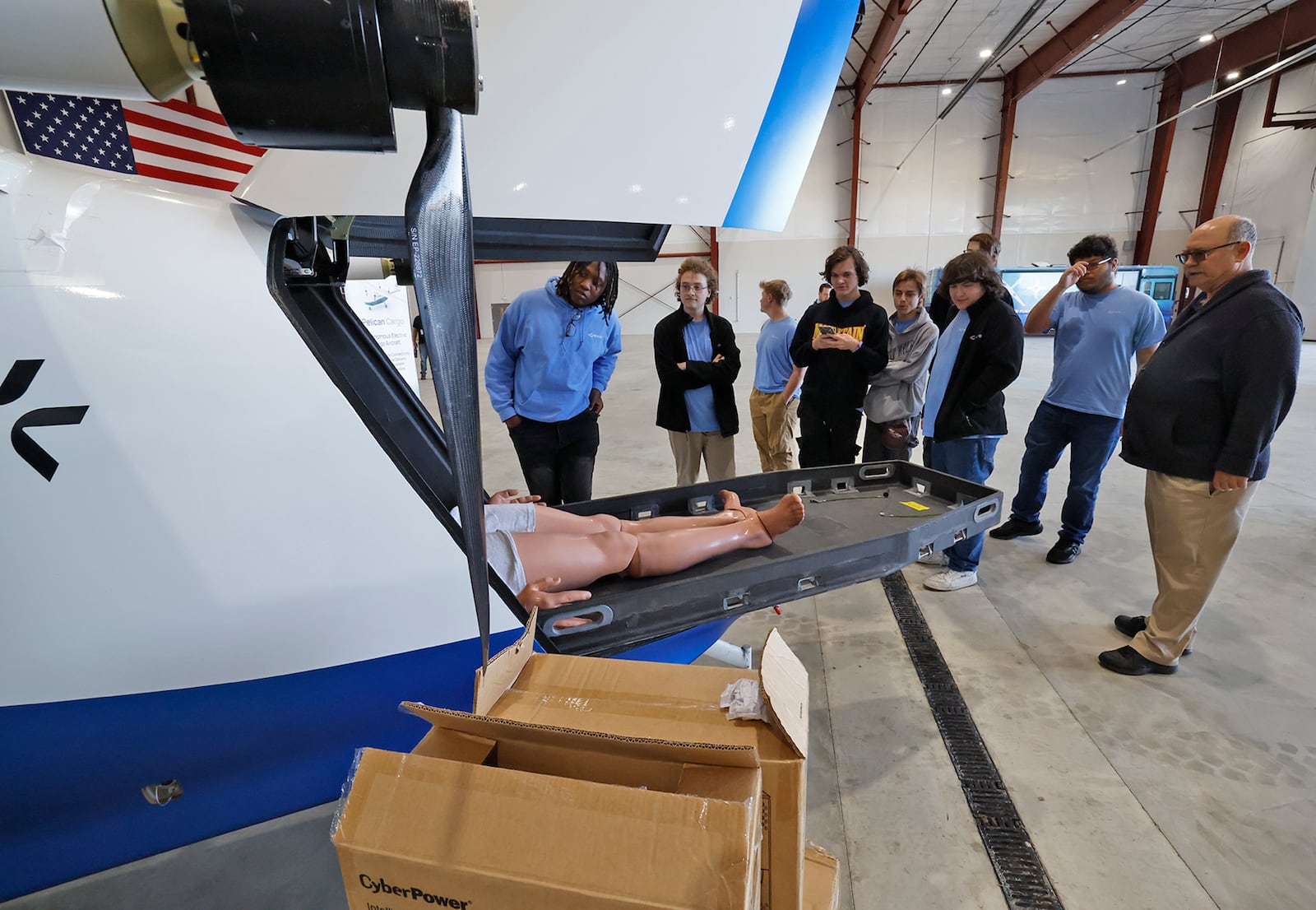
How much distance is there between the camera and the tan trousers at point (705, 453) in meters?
3.48

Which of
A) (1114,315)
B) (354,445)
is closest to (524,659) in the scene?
(354,445)

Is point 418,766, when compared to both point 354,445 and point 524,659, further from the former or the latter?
point 354,445

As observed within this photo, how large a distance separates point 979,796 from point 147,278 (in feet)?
7.37

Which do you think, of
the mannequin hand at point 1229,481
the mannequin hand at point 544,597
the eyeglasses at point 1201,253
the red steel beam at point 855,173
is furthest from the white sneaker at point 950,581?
the red steel beam at point 855,173

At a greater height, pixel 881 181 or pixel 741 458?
pixel 881 181

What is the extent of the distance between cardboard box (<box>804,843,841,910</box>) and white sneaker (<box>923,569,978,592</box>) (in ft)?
6.94

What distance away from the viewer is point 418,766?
68 cm

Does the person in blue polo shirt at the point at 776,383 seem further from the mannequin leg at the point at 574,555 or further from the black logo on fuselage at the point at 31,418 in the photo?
the black logo on fuselage at the point at 31,418

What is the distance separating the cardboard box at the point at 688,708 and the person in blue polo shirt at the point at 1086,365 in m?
2.73

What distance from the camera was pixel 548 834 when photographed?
0.63 metres

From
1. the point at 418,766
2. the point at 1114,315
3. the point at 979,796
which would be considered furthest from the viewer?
the point at 1114,315

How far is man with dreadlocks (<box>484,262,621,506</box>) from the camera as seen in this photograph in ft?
8.80

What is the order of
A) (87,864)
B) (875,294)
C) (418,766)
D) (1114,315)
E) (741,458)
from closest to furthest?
1. (418,766)
2. (87,864)
3. (1114,315)
4. (741,458)
5. (875,294)

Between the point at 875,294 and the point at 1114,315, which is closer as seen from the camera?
the point at 1114,315
